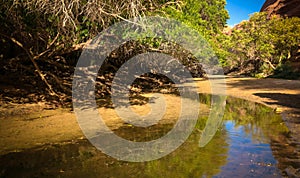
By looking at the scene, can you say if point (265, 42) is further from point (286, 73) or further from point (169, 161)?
point (169, 161)

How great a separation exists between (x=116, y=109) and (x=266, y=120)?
500 cm

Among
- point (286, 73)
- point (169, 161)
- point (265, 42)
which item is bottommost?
point (169, 161)

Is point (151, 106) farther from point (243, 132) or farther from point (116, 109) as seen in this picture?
point (243, 132)

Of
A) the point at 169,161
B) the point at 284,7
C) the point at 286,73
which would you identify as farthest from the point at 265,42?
the point at 169,161

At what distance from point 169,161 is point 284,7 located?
40.1 metres

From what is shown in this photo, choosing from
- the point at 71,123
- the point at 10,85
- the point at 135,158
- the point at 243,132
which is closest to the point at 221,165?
the point at 135,158

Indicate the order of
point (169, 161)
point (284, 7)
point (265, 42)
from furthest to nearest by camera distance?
point (284, 7) → point (265, 42) → point (169, 161)

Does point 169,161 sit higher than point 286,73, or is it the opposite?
point 286,73

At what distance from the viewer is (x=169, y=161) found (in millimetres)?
4855

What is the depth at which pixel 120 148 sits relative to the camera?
18.4 ft

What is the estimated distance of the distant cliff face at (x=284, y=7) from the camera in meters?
35.2

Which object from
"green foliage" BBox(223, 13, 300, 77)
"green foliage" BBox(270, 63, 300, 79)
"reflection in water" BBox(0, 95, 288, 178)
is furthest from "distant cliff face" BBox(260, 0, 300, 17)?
"reflection in water" BBox(0, 95, 288, 178)

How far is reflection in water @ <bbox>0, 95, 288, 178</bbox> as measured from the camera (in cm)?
431

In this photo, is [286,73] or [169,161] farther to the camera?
[286,73]
